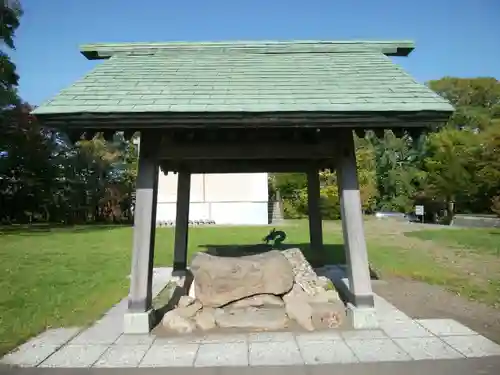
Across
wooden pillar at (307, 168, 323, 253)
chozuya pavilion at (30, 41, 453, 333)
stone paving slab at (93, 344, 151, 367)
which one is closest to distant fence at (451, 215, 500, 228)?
wooden pillar at (307, 168, 323, 253)

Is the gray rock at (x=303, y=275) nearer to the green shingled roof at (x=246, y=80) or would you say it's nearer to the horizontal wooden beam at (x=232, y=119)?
the horizontal wooden beam at (x=232, y=119)

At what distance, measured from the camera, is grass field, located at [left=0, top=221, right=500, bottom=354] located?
6602mm

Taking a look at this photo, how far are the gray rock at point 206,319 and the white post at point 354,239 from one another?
190 centimetres

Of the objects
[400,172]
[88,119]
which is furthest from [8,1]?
[400,172]

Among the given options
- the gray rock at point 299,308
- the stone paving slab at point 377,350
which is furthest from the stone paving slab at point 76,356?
the stone paving slab at point 377,350

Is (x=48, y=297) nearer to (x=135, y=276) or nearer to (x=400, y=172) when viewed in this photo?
(x=135, y=276)

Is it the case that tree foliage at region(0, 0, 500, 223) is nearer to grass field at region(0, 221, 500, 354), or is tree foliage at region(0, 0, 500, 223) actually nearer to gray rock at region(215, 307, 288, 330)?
grass field at region(0, 221, 500, 354)

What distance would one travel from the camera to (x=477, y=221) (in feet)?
77.3

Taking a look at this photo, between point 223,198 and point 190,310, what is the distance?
21914 mm

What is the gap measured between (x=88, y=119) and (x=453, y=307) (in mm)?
6231

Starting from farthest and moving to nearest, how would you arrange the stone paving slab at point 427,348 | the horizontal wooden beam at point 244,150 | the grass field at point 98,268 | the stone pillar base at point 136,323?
the grass field at point 98,268 < the horizontal wooden beam at point 244,150 < the stone pillar base at point 136,323 < the stone paving slab at point 427,348

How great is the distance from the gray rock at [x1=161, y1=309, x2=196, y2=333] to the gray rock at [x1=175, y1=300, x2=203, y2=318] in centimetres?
10

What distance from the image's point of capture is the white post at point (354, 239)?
213 inches

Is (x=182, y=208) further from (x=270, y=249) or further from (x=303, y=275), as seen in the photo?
(x=303, y=275)
